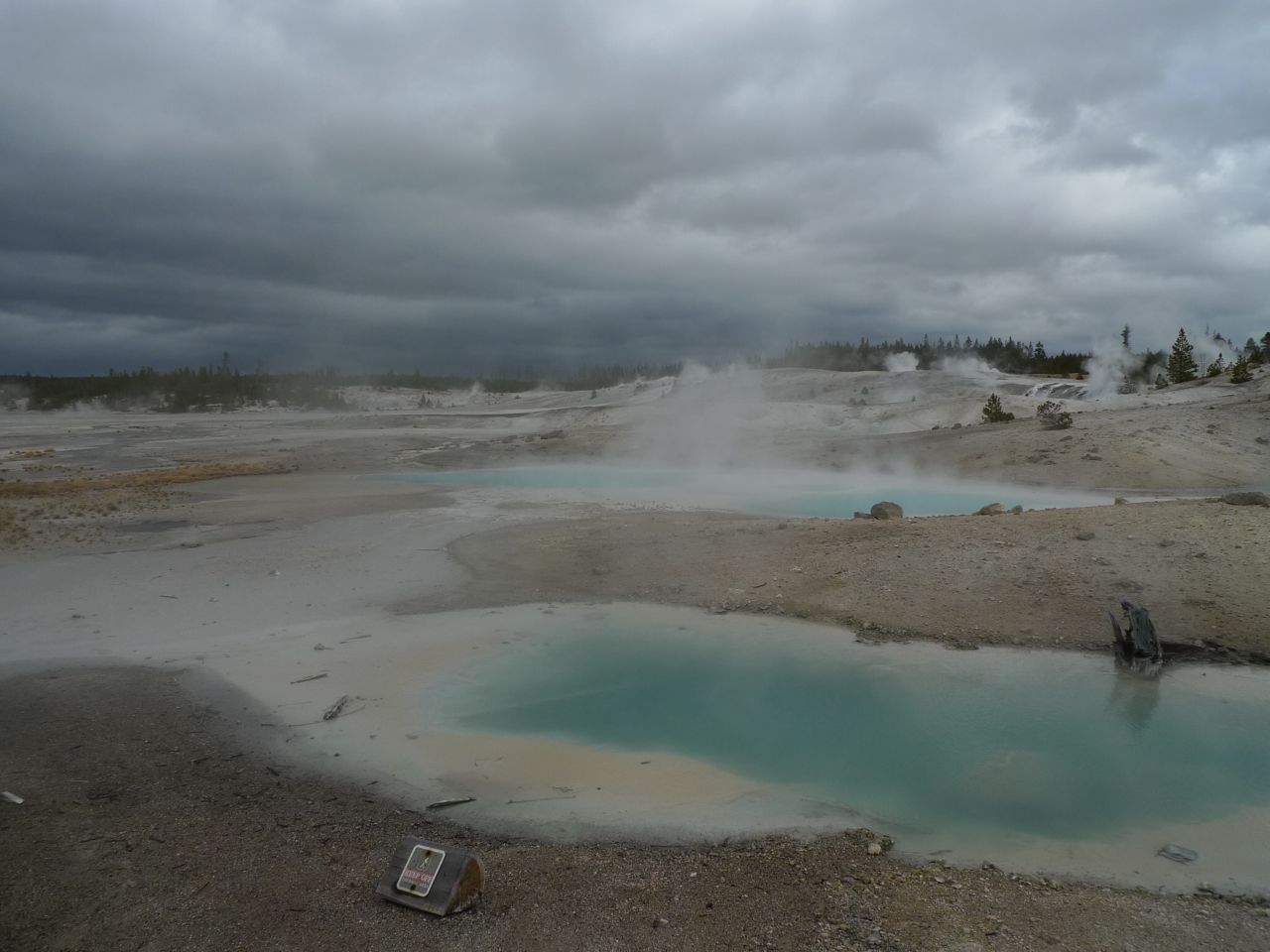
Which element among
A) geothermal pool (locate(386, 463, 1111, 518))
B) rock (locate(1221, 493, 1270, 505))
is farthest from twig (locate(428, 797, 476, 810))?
rock (locate(1221, 493, 1270, 505))

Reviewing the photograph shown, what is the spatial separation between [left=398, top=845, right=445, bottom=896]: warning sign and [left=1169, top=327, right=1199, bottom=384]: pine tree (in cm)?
4806

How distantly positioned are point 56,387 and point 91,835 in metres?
97.5

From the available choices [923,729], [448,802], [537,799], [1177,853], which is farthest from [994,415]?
[448,802]

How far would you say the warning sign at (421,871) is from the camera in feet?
12.8

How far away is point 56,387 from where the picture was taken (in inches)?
3265

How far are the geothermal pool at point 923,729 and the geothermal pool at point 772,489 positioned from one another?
329 inches

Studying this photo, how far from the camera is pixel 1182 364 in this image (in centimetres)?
4409

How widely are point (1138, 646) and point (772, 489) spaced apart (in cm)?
1304

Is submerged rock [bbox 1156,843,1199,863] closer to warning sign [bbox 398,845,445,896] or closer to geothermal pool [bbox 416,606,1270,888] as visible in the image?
geothermal pool [bbox 416,606,1270,888]

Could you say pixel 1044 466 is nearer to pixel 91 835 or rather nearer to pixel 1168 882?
pixel 1168 882

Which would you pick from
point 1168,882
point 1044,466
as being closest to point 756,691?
point 1168,882

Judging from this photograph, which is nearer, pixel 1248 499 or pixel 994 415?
pixel 1248 499

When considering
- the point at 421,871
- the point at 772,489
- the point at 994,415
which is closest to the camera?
the point at 421,871

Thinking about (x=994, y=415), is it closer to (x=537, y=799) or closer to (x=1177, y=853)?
(x=1177, y=853)
